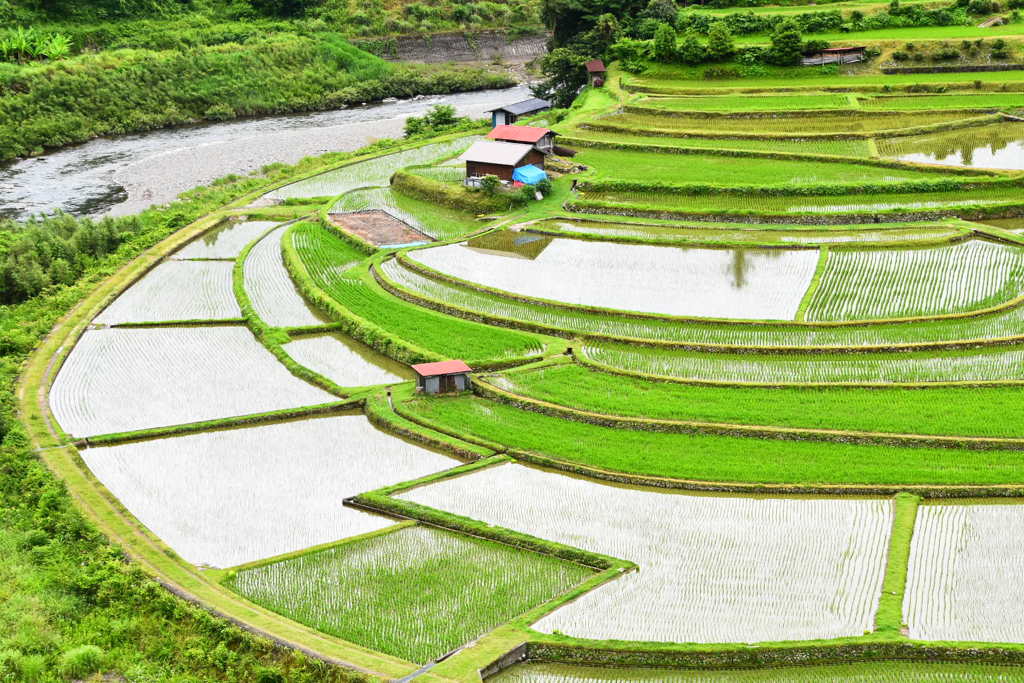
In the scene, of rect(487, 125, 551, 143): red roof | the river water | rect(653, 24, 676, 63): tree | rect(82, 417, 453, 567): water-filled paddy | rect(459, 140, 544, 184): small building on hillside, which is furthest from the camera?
rect(653, 24, 676, 63): tree

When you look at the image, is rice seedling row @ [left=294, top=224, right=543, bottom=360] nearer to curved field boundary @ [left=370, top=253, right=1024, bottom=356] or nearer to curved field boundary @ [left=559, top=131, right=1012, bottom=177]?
curved field boundary @ [left=370, top=253, right=1024, bottom=356]

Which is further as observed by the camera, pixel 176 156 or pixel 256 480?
pixel 176 156

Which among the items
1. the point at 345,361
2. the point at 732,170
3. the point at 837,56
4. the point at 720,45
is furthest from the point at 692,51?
the point at 345,361

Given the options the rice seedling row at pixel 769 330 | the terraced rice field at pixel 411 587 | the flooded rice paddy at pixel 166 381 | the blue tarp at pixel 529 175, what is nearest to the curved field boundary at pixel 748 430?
the rice seedling row at pixel 769 330

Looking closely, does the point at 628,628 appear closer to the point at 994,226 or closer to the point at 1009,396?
the point at 1009,396

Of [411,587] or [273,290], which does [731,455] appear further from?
[273,290]

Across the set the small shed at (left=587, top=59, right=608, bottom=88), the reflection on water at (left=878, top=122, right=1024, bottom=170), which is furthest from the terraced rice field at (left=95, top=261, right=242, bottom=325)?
the reflection on water at (left=878, top=122, right=1024, bottom=170)
